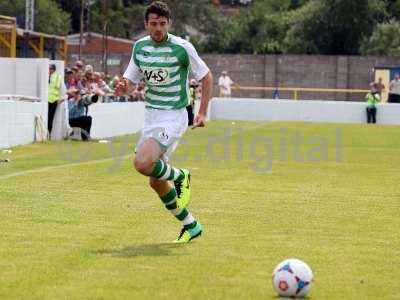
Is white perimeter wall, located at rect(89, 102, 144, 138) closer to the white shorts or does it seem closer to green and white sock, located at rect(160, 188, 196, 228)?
the white shorts

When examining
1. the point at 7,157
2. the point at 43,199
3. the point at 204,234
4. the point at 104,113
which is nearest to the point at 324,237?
the point at 204,234

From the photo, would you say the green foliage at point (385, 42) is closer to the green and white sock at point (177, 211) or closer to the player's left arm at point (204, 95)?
the player's left arm at point (204, 95)

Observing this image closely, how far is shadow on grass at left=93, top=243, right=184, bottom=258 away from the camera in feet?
32.4

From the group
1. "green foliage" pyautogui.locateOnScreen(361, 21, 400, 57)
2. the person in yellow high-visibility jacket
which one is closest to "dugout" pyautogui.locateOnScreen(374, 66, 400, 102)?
"green foliage" pyautogui.locateOnScreen(361, 21, 400, 57)

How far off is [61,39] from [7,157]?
23214mm

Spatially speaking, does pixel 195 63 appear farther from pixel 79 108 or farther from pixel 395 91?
pixel 395 91

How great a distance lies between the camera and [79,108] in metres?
28.1

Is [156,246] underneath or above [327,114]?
above

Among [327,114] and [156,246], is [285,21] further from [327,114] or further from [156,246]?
[156,246]

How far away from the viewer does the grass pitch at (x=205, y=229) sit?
845 centimetres

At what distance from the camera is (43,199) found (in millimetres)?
14172

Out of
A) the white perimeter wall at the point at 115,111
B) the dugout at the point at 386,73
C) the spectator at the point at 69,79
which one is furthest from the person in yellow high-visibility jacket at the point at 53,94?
the dugout at the point at 386,73

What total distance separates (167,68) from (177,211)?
4.44 ft

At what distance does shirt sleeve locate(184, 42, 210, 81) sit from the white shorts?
37 centimetres
